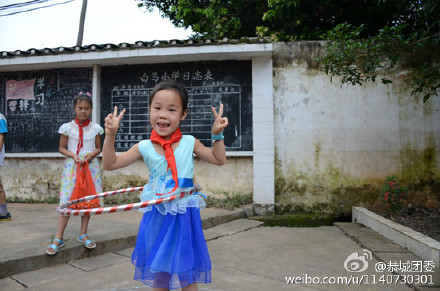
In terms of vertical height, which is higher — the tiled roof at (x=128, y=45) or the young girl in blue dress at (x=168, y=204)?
the tiled roof at (x=128, y=45)

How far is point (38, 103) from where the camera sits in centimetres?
750

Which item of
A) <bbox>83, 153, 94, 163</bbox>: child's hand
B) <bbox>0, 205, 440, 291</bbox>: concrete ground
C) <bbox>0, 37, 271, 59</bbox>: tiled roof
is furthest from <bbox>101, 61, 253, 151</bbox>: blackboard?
<bbox>83, 153, 94, 163</bbox>: child's hand

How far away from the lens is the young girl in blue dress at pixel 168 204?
2012mm

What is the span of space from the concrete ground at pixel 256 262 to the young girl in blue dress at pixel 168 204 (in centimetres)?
92

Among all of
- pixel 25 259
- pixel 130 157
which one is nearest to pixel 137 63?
pixel 25 259

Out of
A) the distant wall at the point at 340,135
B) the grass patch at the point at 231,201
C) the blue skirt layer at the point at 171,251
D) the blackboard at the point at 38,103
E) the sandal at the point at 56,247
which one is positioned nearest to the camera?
the blue skirt layer at the point at 171,251

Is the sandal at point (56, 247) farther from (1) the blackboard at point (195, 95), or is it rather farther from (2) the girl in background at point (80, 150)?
(1) the blackboard at point (195, 95)

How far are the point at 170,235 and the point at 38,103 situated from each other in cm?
685

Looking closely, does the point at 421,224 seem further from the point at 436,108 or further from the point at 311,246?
the point at 436,108

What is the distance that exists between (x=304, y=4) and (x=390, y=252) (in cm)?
768

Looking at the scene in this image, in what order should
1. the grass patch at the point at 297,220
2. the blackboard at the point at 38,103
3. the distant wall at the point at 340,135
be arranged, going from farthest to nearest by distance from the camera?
the blackboard at the point at 38,103
the distant wall at the point at 340,135
the grass patch at the point at 297,220

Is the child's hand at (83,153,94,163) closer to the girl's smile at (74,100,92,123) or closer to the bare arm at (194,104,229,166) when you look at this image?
the girl's smile at (74,100,92,123)

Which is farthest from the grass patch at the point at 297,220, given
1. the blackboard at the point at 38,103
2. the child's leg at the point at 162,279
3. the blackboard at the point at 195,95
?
the blackboard at the point at 38,103

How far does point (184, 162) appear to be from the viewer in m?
2.20
